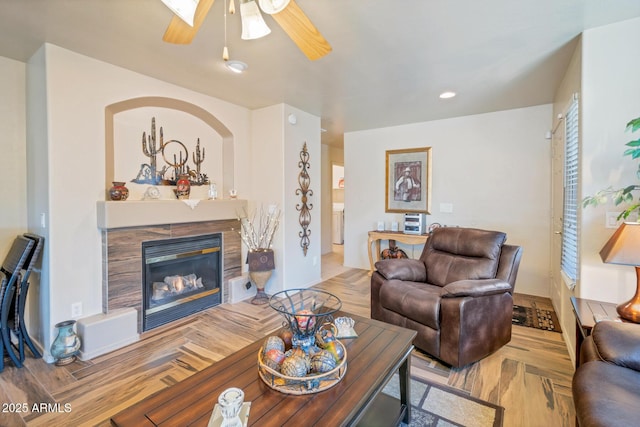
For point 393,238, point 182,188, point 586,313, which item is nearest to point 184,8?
point 182,188

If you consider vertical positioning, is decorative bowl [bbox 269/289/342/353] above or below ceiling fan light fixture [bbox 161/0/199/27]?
below

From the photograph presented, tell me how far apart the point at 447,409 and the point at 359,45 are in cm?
259

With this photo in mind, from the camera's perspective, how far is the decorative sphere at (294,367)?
4.01ft

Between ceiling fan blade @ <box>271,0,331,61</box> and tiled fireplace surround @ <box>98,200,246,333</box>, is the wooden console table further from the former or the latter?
ceiling fan blade @ <box>271,0,331,61</box>

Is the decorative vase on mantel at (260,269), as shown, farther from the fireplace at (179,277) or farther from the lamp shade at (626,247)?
the lamp shade at (626,247)

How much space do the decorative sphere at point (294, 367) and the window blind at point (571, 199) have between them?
7.34ft

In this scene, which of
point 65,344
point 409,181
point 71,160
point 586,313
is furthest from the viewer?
point 409,181

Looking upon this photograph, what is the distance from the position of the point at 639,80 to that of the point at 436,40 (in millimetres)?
1311

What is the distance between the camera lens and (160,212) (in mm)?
2900

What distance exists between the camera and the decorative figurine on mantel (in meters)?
3.54

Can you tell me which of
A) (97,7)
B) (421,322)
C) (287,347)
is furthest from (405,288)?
(97,7)

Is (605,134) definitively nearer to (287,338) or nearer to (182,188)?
(287,338)

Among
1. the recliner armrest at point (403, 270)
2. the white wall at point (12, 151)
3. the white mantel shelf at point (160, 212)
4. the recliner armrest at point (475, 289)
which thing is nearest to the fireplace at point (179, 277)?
the white mantel shelf at point (160, 212)

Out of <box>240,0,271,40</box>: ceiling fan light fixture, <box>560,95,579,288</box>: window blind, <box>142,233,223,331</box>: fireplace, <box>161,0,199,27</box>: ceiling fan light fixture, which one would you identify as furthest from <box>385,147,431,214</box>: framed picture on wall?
<box>161,0,199,27</box>: ceiling fan light fixture
